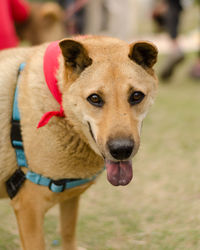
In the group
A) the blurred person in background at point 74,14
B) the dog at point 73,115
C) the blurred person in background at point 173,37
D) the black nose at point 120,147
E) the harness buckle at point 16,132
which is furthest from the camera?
the blurred person in background at point 74,14

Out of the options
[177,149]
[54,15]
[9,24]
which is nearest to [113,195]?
[177,149]

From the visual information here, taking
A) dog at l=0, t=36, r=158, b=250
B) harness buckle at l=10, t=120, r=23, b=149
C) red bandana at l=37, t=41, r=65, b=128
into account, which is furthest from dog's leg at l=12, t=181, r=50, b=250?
red bandana at l=37, t=41, r=65, b=128

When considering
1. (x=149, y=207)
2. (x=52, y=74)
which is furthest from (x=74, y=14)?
(x=52, y=74)

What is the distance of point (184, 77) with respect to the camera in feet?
33.2

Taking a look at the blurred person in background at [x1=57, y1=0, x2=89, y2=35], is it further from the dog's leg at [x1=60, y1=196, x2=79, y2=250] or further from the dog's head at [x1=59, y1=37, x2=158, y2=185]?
the dog's head at [x1=59, y1=37, x2=158, y2=185]

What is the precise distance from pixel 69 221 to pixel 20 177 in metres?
0.82

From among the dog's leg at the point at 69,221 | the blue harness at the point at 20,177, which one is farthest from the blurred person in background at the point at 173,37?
the blue harness at the point at 20,177

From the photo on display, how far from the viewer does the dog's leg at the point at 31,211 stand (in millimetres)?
→ 2711

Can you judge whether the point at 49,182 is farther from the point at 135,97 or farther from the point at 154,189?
the point at 154,189

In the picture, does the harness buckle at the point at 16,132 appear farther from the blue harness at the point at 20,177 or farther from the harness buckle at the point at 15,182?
the harness buckle at the point at 15,182

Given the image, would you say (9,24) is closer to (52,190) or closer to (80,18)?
(52,190)

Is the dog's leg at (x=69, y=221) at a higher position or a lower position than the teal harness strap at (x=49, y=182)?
lower

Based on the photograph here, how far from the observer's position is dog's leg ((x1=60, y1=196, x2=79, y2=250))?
335 centimetres

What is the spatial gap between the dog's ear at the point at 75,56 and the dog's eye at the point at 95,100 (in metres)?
0.21
